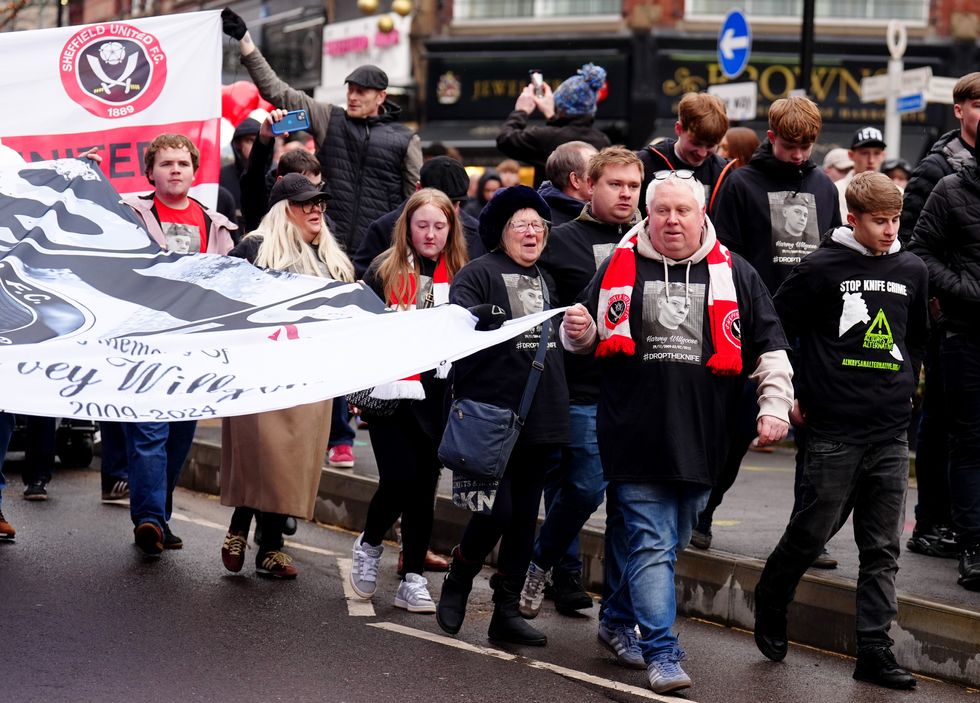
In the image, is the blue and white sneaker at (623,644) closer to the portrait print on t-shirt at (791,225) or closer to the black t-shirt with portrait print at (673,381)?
the black t-shirt with portrait print at (673,381)

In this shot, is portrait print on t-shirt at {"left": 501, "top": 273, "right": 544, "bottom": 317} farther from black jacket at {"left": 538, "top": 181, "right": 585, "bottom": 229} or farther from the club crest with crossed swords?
the club crest with crossed swords

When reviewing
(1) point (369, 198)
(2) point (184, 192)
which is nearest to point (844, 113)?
(1) point (369, 198)

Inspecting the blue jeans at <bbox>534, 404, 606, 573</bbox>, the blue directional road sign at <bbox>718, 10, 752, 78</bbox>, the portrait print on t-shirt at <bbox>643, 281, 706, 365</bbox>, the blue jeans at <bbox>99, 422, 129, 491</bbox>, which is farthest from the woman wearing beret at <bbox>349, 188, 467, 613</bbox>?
the blue directional road sign at <bbox>718, 10, 752, 78</bbox>

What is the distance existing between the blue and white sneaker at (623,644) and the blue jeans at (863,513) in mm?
701

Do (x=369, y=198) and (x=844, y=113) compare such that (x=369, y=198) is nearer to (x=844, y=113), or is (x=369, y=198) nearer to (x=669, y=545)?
(x=669, y=545)

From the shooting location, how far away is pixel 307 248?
791 cm

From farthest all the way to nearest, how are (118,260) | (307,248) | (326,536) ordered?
(326,536) → (307,248) → (118,260)

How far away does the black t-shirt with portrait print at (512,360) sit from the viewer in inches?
260

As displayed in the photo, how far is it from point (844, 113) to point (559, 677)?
75.7ft

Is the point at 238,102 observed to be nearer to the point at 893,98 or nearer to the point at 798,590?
the point at 893,98

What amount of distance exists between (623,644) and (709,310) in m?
1.48

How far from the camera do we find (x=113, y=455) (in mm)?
9609

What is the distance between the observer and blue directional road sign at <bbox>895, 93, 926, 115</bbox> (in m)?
16.5

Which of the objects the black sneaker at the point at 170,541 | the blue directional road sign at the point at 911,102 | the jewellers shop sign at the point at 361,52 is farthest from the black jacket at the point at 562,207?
the jewellers shop sign at the point at 361,52
